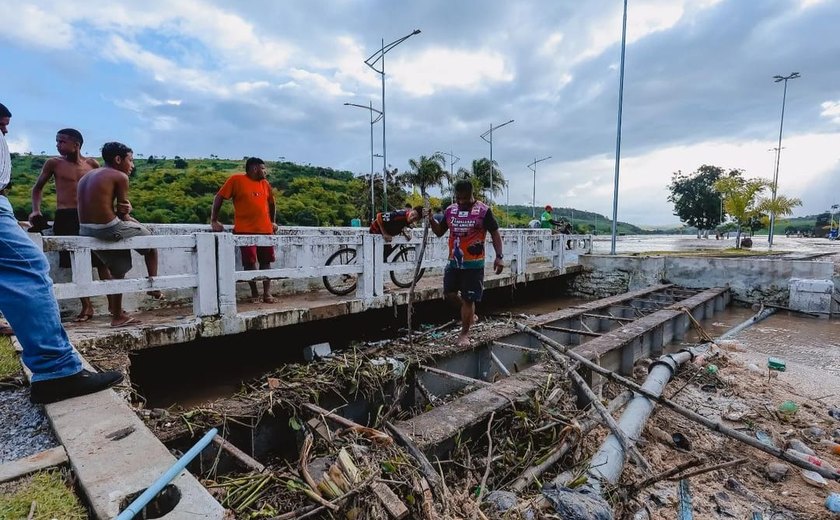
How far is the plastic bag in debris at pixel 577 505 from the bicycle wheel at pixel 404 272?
4.82 m

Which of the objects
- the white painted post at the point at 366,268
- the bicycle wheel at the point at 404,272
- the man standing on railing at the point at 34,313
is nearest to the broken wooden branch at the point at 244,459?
the man standing on railing at the point at 34,313

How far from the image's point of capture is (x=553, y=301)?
38.3 feet

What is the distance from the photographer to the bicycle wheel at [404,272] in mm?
7137

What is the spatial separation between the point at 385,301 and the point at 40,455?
14.7 feet

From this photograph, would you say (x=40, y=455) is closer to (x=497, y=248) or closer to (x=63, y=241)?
(x=63, y=241)

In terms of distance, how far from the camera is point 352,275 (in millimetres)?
7121

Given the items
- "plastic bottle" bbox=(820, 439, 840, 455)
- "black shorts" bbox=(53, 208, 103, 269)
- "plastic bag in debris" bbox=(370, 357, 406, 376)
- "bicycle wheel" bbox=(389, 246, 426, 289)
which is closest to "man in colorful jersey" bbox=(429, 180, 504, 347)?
"plastic bag in debris" bbox=(370, 357, 406, 376)

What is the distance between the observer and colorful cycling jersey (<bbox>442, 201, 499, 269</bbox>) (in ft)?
15.3

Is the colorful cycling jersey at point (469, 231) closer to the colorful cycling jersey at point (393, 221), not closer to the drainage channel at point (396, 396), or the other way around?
the drainage channel at point (396, 396)

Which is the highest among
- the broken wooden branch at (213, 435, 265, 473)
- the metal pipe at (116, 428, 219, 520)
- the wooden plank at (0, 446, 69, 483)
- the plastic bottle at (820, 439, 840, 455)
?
the metal pipe at (116, 428, 219, 520)

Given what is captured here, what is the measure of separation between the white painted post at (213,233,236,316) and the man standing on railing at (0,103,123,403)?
2.06 metres

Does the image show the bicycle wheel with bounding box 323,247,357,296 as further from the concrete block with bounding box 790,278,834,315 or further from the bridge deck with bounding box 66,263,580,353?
the concrete block with bounding box 790,278,834,315

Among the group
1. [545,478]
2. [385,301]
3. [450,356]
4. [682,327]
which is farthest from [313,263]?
[682,327]

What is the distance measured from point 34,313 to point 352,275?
4.98 metres
